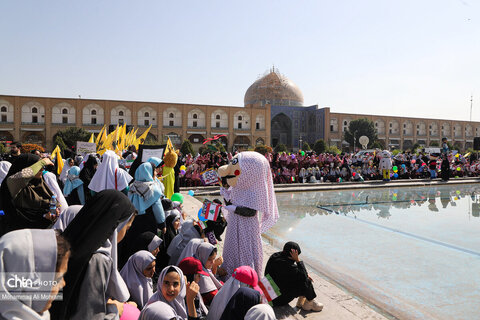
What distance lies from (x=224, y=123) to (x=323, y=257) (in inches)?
1444

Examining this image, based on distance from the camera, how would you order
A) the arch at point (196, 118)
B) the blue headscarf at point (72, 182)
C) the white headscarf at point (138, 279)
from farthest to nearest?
the arch at point (196, 118) < the blue headscarf at point (72, 182) < the white headscarf at point (138, 279)

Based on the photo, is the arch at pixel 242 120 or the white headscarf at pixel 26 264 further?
→ the arch at pixel 242 120

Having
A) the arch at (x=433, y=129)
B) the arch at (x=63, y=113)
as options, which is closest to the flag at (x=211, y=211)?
the arch at (x=63, y=113)

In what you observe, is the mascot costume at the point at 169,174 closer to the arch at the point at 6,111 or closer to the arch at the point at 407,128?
the arch at the point at 6,111

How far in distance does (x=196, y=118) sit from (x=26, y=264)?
128 ft

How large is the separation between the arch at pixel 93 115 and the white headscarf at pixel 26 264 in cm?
3780

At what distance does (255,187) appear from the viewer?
3.03m

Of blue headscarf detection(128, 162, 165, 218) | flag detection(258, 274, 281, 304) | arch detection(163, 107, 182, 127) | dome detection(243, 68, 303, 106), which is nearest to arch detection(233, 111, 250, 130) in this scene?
dome detection(243, 68, 303, 106)

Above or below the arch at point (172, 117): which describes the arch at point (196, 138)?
below

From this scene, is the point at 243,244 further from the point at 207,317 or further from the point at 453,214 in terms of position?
the point at 453,214

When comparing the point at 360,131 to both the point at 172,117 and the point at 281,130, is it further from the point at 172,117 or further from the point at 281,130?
the point at 172,117

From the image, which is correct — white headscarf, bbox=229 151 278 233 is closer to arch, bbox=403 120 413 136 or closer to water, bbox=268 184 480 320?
water, bbox=268 184 480 320

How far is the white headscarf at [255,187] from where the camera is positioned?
9.89 ft

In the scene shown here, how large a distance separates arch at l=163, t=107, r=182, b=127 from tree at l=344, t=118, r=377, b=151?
19.5 metres
